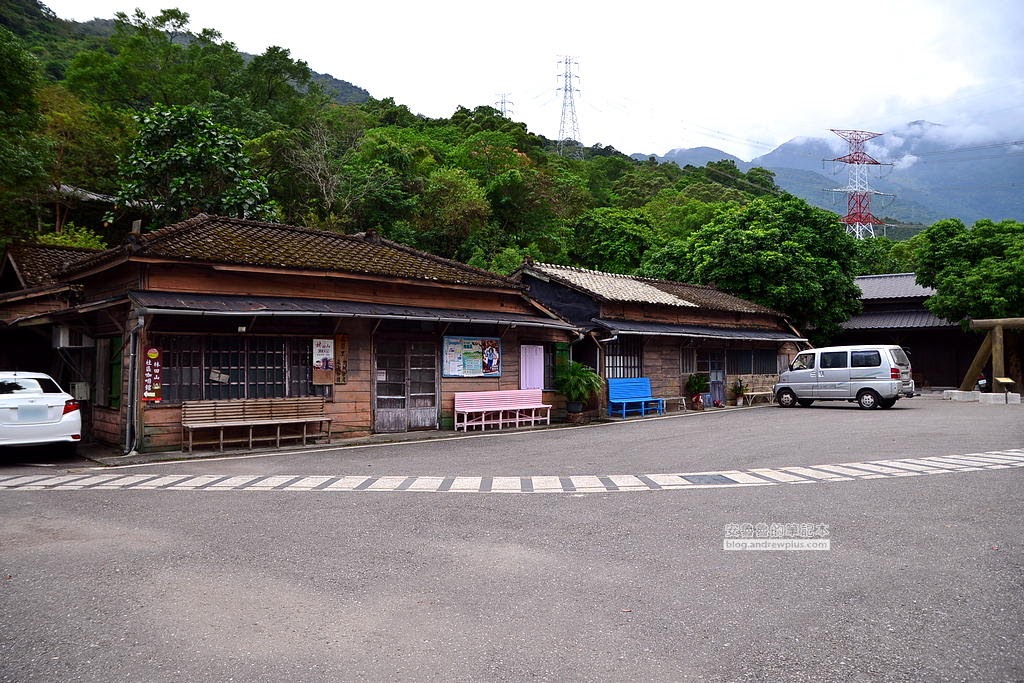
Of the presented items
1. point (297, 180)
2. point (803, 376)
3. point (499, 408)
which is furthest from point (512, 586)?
point (297, 180)

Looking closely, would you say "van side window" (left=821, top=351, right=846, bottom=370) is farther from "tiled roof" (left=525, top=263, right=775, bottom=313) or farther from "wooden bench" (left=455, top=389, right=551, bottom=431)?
"wooden bench" (left=455, top=389, right=551, bottom=431)

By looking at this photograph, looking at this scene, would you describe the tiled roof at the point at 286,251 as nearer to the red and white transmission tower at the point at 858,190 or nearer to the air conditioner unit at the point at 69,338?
the air conditioner unit at the point at 69,338

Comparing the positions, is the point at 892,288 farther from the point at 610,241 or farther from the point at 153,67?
the point at 153,67

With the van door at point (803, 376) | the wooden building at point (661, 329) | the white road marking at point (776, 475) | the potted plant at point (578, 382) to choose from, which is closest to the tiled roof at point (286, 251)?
the potted plant at point (578, 382)

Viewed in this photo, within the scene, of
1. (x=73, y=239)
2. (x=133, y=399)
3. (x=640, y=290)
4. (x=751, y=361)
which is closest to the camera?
(x=133, y=399)

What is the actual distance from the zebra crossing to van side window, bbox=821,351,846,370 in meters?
12.2

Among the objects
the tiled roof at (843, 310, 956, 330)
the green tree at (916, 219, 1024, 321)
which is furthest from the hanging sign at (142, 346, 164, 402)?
the tiled roof at (843, 310, 956, 330)

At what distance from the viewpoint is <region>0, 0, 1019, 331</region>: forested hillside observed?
1051 inches

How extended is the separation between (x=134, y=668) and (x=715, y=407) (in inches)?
911

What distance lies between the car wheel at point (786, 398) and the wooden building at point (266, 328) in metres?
9.95

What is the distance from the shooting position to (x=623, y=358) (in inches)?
861

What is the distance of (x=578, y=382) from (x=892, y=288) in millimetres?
26049

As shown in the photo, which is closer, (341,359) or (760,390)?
(341,359)

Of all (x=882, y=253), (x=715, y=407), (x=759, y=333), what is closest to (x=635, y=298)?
(x=715, y=407)
